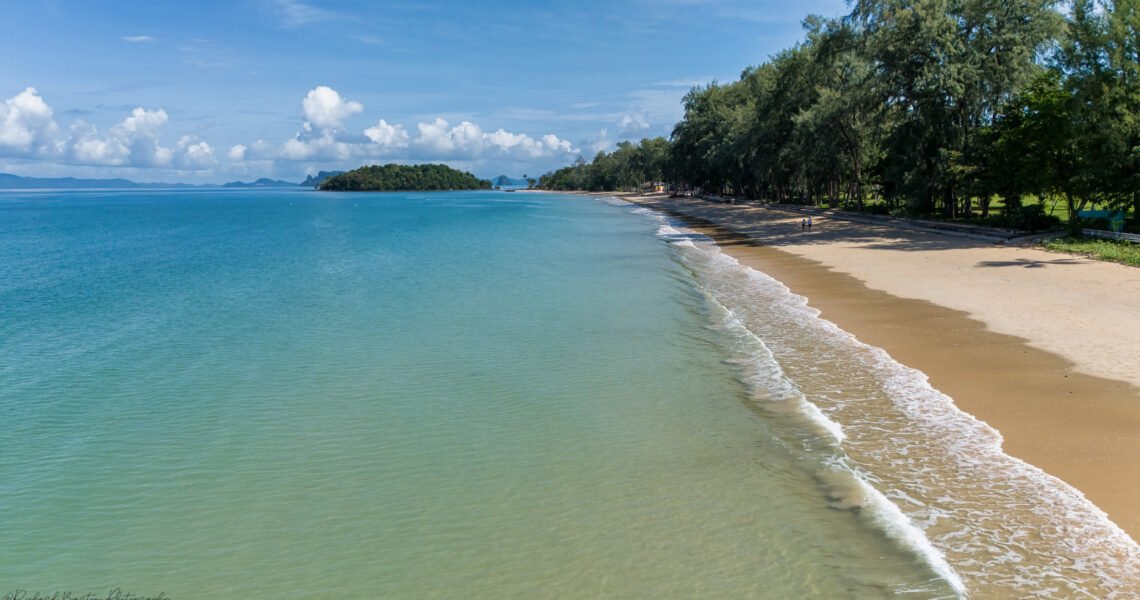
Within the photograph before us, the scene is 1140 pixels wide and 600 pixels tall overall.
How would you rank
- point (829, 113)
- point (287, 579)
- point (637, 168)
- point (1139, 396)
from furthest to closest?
point (637, 168), point (829, 113), point (1139, 396), point (287, 579)

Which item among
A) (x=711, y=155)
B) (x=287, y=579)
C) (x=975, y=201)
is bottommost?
(x=287, y=579)

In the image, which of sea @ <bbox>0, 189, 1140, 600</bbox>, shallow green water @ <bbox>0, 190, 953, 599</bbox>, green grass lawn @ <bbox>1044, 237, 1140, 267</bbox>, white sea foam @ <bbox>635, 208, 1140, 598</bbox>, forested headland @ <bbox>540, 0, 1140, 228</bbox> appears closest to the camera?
white sea foam @ <bbox>635, 208, 1140, 598</bbox>

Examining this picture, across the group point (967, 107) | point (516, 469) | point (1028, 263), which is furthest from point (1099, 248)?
point (516, 469)

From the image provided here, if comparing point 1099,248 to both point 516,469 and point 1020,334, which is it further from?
point 516,469

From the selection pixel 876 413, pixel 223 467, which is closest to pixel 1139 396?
pixel 876 413

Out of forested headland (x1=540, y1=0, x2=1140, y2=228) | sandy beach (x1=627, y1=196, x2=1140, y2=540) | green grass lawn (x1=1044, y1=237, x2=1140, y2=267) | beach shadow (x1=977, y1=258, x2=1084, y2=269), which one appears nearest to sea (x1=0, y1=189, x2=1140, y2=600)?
sandy beach (x1=627, y1=196, x2=1140, y2=540)

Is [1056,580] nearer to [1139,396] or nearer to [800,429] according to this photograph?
[800,429]

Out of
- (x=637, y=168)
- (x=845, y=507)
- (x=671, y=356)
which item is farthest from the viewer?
(x=637, y=168)

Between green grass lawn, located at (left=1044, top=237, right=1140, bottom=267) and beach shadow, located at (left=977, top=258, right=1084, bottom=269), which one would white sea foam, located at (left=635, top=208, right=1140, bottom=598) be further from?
green grass lawn, located at (left=1044, top=237, right=1140, bottom=267)
